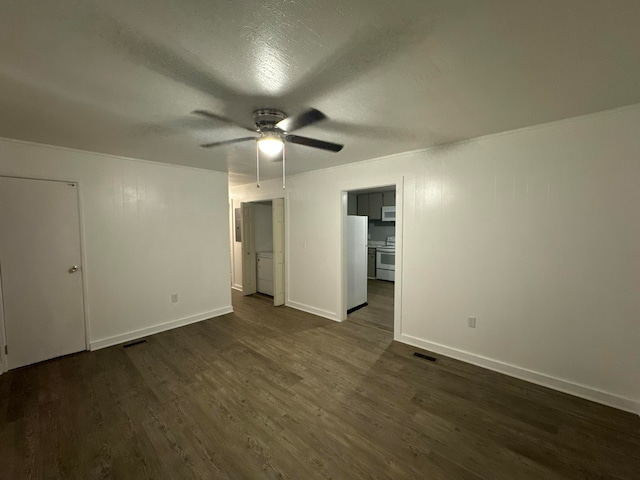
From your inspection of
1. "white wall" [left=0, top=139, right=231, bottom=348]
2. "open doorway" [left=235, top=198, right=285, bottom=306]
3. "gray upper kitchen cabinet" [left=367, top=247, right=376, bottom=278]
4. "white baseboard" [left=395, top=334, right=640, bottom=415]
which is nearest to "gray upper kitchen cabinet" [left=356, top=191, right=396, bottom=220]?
"gray upper kitchen cabinet" [left=367, top=247, right=376, bottom=278]

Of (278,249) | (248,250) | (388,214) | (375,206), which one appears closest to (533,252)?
(278,249)

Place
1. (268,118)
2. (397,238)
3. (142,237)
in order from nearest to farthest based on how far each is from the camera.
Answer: (268,118) → (397,238) → (142,237)

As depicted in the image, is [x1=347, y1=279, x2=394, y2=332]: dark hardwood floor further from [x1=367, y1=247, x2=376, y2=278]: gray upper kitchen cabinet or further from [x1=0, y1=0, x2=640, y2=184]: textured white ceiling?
[x1=0, y1=0, x2=640, y2=184]: textured white ceiling

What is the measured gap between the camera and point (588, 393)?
7.03 ft

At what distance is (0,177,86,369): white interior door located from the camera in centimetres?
261

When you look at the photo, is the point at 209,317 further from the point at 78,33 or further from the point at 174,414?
the point at 78,33

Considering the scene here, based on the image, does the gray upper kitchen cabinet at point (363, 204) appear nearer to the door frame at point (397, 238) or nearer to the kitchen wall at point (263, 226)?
the kitchen wall at point (263, 226)

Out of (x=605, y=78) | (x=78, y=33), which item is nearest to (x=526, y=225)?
(x=605, y=78)

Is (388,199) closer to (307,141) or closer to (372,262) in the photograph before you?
(372,262)

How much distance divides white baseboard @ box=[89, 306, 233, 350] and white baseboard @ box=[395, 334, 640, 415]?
9.80ft

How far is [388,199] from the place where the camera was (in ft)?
21.0

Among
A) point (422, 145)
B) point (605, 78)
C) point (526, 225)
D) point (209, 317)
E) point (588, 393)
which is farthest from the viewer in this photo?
point (209, 317)

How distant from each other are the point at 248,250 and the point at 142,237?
2192 mm

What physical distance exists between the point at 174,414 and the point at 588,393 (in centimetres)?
340
